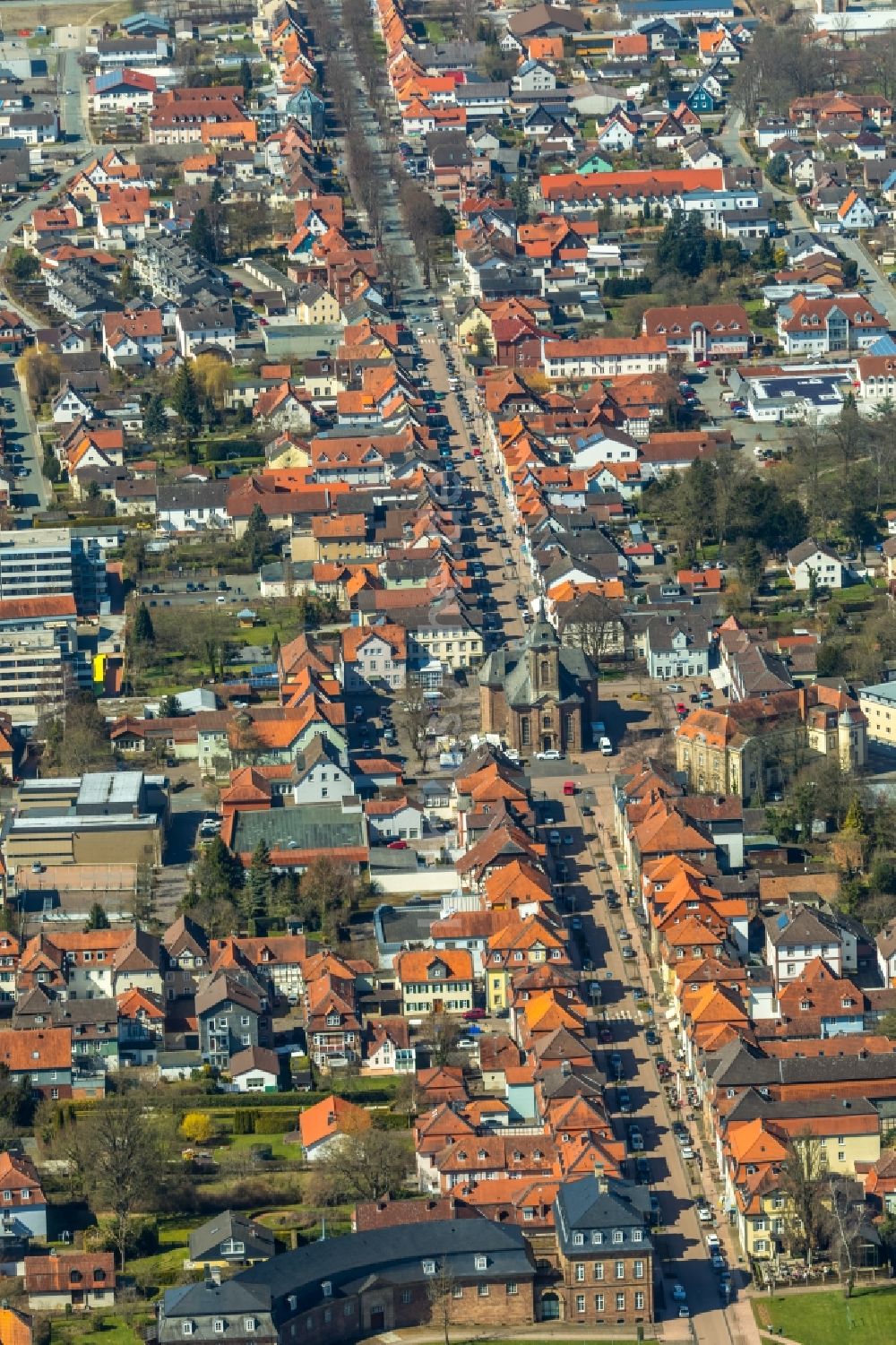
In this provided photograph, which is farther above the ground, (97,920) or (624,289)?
(624,289)

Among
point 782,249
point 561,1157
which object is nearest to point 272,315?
point 782,249

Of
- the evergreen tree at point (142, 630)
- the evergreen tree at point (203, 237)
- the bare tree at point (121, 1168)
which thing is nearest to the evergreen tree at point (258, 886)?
the bare tree at point (121, 1168)

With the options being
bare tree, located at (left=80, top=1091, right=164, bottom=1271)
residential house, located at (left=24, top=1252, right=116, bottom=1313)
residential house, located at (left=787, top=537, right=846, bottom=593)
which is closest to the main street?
residential house, located at (left=787, top=537, right=846, bottom=593)

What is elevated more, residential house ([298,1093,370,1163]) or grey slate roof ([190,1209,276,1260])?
residential house ([298,1093,370,1163])

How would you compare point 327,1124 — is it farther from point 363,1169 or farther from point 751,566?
point 751,566

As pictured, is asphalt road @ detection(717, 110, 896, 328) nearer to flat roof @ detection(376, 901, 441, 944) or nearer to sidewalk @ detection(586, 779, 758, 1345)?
sidewalk @ detection(586, 779, 758, 1345)

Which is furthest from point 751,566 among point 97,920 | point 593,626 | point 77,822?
point 97,920
